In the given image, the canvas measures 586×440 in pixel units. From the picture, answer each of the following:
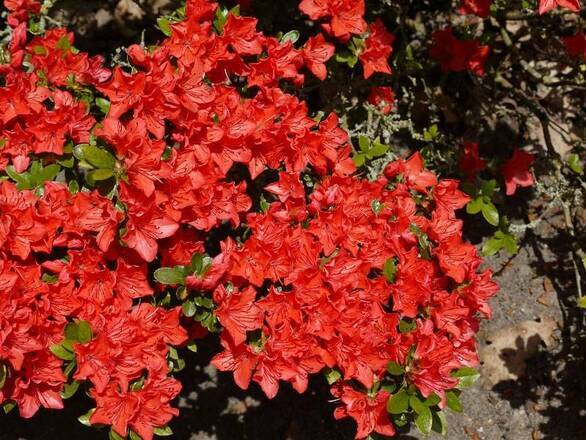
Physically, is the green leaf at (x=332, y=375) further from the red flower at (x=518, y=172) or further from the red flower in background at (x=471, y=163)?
the red flower at (x=518, y=172)

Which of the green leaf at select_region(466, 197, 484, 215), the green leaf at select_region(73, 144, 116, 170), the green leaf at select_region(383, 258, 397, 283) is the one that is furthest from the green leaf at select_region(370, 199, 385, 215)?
the green leaf at select_region(73, 144, 116, 170)

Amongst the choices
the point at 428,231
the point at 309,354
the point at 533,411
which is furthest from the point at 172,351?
the point at 533,411

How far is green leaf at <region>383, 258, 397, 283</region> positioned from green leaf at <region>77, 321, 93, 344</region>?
0.91m

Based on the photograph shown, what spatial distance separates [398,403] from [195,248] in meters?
0.77

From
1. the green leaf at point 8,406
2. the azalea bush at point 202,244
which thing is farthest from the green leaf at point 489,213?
the green leaf at point 8,406

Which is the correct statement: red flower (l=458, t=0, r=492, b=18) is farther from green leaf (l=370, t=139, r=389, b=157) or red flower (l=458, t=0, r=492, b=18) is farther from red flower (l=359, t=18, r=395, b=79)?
green leaf (l=370, t=139, r=389, b=157)

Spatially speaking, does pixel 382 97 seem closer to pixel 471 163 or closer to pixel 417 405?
pixel 471 163

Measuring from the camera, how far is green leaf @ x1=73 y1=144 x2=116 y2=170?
6.66 ft

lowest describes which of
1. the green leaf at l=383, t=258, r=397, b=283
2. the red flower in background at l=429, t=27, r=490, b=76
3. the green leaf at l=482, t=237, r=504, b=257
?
the green leaf at l=482, t=237, r=504, b=257

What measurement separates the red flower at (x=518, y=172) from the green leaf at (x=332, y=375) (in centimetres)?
149

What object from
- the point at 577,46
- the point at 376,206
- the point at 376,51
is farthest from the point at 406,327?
the point at 577,46

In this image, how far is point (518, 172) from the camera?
3.36 meters

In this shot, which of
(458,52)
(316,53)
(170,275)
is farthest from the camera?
(458,52)

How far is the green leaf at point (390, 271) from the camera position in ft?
7.66
